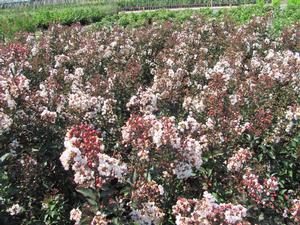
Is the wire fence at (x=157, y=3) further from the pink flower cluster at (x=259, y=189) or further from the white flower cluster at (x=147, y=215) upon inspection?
the white flower cluster at (x=147, y=215)

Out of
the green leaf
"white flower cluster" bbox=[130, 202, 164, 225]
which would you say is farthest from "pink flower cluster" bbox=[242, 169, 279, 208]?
the green leaf

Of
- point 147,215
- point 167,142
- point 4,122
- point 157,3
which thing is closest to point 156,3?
point 157,3

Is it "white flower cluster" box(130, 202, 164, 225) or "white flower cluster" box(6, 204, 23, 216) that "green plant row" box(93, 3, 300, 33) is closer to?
"white flower cluster" box(6, 204, 23, 216)

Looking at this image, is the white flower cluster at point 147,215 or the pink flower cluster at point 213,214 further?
the white flower cluster at point 147,215

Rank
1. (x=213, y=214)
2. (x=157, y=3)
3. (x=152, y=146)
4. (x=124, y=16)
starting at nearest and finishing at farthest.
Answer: (x=213, y=214) → (x=152, y=146) → (x=124, y=16) → (x=157, y=3)

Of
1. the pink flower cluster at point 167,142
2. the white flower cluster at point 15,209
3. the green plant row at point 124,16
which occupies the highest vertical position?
the pink flower cluster at point 167,142

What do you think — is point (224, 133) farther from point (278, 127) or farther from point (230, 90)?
point (230, 90)

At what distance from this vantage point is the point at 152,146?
3.14 metres

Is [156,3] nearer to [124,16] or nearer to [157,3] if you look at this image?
[157,3]

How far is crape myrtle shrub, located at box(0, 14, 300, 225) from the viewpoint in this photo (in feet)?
9.02

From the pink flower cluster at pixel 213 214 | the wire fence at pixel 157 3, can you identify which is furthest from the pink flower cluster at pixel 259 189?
the wire fence at pixel 157 3

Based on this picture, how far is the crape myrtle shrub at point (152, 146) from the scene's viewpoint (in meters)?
2.75

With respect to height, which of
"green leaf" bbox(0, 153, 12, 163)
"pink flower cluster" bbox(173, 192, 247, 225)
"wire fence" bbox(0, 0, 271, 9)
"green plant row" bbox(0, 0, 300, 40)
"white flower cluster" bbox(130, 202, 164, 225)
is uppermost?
"pink flower cluster" bbox(173, 192, 247, 225)

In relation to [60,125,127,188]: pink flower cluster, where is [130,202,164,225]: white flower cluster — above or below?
below
